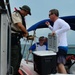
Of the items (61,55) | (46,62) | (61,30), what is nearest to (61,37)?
(61,30)

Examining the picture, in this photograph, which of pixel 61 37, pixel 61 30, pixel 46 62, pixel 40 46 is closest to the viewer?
pixel 46 62

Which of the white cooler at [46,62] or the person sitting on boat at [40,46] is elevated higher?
Result: the person sitting on boat at [40,46]

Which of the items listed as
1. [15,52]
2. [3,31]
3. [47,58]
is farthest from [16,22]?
[3,31]

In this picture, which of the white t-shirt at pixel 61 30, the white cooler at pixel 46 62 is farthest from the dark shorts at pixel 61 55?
the white cooler at pixel 46 62

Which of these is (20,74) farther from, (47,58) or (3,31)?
(3,31)

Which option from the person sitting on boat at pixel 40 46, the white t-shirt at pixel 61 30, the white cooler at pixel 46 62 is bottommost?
the white cooler at pixel 46 62

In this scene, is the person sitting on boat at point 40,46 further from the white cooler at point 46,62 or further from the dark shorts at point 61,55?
the white cooler at point 46,62

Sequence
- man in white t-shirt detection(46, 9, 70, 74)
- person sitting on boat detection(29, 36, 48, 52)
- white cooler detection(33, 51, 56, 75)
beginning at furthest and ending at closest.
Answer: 1. person sitting on boat detection(29, 36, 48, 52)
2. man in white t-shirt detection(46, 9, 70, 74)
3. white cooler detection(33, 51, 56, 75)

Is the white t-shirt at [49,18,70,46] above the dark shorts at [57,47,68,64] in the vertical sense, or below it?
above

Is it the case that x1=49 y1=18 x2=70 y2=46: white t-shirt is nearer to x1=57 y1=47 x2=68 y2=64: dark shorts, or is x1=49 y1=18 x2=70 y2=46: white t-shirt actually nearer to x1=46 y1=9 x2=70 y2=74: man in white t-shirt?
x1=46 y1=9 x2=70 y2=74: man in white t-shirt

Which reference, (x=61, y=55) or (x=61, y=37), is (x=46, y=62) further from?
(x=61, y=37)

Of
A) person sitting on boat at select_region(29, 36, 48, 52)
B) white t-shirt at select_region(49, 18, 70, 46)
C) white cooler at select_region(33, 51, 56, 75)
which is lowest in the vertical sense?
white cooler at select_region(33, 51, 56, 75)

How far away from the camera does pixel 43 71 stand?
4719 millimetres

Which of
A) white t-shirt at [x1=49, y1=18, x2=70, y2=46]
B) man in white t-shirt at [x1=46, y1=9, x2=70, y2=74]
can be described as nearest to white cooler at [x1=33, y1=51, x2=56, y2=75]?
man in white t-shirt at [x1=46, y1=9, x2=70, y2=74]
